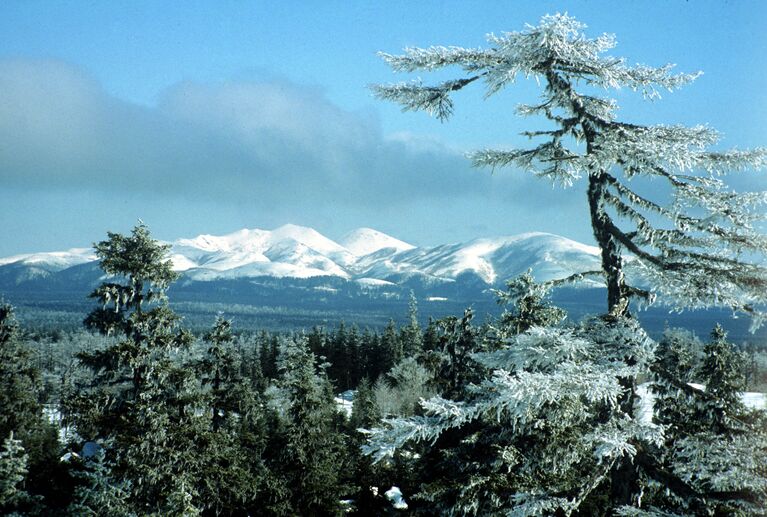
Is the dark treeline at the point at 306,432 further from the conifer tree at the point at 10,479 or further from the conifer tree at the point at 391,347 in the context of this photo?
the conifer tree at the point at 391,347

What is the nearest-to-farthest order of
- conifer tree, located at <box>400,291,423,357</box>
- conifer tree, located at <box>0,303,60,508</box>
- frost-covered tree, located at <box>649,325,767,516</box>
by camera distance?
frost-covered tree, located at <box>649,325,767,516</box> < conifer tree, located at <box>0,303,60,508</box> < conifer tree, located at <box>400,291,423,357</box>

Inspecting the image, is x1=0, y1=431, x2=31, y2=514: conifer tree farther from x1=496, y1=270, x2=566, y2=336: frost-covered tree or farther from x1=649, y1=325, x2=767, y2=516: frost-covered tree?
x1=649, y1=325, x2=767, y2=516: frost-covered tree

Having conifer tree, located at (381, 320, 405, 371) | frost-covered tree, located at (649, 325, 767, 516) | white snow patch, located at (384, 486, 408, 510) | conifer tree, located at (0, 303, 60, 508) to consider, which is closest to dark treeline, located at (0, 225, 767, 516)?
frost-covered tree, located at (649, 325, 767, 516)

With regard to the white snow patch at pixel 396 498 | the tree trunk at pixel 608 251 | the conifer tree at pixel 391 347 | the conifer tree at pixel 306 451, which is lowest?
the white snow patch at pixel 396 498

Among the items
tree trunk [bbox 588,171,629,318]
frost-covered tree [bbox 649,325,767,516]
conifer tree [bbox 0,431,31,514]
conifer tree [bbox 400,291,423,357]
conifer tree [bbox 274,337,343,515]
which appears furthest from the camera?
conifer tree [bbox 400,291,423,357]

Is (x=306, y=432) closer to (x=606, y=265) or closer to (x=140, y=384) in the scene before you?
(x=140, y=384)

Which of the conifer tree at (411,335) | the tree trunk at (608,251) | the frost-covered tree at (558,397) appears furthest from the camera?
the conifer tree at (411,335)

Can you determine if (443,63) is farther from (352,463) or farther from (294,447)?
(352,463)

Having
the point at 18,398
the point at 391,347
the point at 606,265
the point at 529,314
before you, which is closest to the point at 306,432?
the point at 529,314

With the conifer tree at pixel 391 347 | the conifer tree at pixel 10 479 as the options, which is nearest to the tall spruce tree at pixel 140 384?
the conifer tree at pixel 10 479

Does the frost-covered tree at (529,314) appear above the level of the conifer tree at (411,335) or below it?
above

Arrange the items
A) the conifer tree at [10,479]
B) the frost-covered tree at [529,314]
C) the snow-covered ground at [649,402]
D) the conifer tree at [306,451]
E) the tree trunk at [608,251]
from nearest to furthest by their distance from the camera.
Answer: the tree trunk at [608,251], the snow-covered ground at [649,402], the conifer tree at [10,479], the frost-covered tree at [529,314], the conifer tree at [306,451]

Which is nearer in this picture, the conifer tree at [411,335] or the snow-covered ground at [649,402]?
the snow-covered ground at [649,402]

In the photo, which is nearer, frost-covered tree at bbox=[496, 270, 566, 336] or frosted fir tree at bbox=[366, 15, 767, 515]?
frosted fir tree at bbox=[366, 15, 767, 515]
